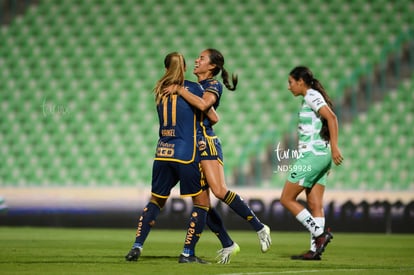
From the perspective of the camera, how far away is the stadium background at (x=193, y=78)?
45.1 feet

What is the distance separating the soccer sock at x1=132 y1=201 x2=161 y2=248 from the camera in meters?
6.96

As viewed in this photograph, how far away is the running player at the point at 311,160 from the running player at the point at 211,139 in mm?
641

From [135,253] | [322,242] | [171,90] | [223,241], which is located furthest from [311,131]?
[135,253]

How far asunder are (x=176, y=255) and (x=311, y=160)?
1.63 meters

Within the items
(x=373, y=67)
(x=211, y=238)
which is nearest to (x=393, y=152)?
(x=373, y=67)

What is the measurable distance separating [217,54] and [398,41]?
991cm

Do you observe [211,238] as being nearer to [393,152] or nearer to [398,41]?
[393,152]

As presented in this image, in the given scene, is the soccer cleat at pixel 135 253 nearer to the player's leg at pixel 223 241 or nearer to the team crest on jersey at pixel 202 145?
the player's leg at pixel 223 241

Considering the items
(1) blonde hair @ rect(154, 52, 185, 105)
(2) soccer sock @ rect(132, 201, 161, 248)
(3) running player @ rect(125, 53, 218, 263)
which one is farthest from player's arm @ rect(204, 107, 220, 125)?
(2) soccer sock @ rect(132, 201, 161, 248)

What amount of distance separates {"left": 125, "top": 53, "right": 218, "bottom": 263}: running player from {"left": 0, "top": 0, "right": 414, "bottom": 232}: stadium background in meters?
6.59

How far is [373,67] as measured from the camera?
16.3 m

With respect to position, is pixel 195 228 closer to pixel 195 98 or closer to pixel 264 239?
pixel 264 239

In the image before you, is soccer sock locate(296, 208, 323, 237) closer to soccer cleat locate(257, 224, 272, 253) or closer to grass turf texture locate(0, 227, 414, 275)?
grass turf texture locate(0, 227, 414, 275)

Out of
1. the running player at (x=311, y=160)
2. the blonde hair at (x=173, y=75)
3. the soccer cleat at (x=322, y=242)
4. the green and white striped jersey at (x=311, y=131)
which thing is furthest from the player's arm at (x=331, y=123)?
the blonde hair at (x=173, y=75)
